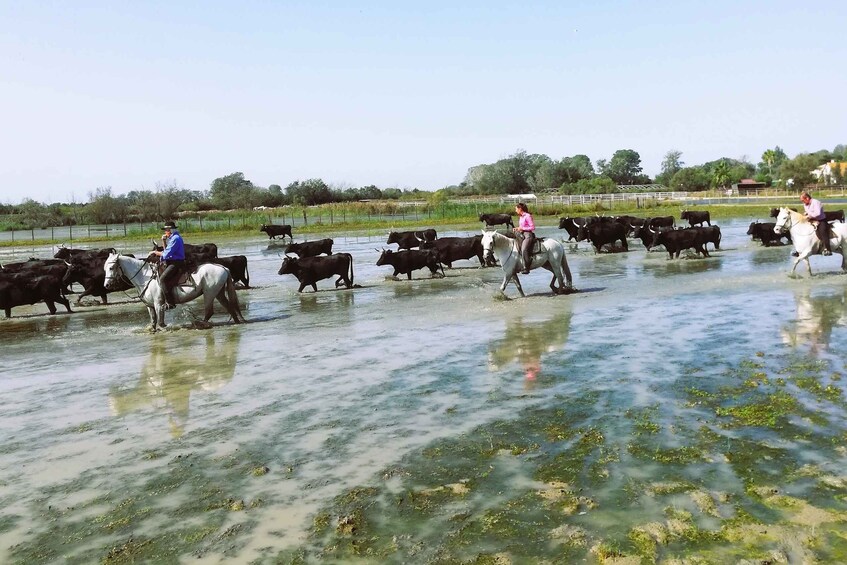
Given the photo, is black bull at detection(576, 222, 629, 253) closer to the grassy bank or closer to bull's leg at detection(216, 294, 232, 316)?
bull's leg at detection(216, 294, 232, 316)

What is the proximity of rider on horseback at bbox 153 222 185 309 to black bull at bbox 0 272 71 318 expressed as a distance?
5.52m

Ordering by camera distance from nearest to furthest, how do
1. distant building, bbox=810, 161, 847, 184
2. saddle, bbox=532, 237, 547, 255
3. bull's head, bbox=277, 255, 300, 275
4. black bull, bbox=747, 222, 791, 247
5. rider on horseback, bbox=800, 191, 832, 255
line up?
saddle, bbox=532, 237, 547, 255 → rider on horseback, bbox=800, 191, 832, 255 → bull's head, bbox=277, 255, 300, 275 → black bull, bbox=747, 222, 791, 247 → distant building, bbox=810, 161, 847, 184

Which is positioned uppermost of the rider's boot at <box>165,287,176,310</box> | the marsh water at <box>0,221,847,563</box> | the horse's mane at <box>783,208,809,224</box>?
the horse's mane at <box>783,208,809,224</box>

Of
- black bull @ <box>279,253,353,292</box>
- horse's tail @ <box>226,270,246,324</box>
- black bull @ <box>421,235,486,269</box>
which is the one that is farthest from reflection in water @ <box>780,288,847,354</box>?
black bull @ <box>279,253,353,292</box>

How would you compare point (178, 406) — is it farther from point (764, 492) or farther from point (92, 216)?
point (92, 216)

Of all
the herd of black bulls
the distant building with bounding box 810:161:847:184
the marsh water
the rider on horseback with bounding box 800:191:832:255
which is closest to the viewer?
the marsh water

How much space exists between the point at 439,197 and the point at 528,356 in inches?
3109

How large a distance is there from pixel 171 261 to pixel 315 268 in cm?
616

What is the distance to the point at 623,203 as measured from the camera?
61125 mm

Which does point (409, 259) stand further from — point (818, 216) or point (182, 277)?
point (818, 216)

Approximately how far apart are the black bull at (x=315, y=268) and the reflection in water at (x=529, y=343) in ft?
25.6

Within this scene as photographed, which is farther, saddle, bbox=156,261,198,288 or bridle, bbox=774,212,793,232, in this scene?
bridle, bbox=774,212,793,232

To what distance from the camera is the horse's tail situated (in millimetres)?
14544

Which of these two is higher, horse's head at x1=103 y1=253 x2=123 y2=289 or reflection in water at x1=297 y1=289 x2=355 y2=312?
horse's head at x1=103 y1=253 x2=123 y2=289
